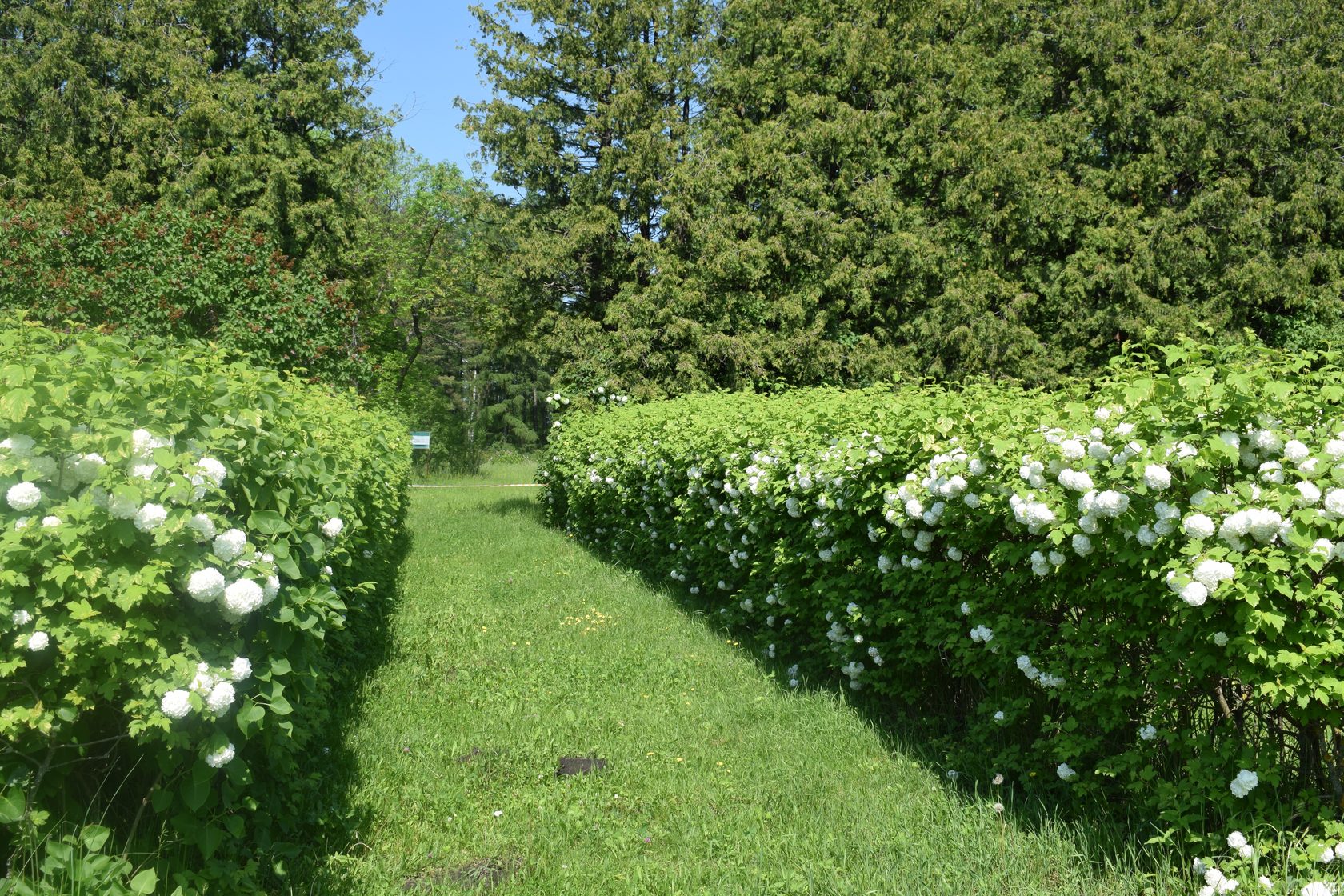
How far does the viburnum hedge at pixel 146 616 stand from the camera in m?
2.31

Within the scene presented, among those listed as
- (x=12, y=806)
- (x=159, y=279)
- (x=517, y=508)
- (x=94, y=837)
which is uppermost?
(x=159, y=279)

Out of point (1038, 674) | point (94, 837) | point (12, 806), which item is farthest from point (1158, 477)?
point (12, 806)

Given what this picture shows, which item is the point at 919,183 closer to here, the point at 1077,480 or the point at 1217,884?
the point at 1077,480

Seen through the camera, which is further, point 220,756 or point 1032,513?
point 1032,513

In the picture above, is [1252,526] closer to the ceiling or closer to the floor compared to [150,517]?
closer to the ceiling

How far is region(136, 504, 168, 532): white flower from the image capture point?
236cm

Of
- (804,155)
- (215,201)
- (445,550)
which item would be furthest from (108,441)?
(215,201)

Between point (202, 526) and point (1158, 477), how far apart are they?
280 cm

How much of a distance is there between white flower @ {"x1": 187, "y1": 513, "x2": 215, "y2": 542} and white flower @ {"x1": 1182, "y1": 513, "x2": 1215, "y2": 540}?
2.81 meters

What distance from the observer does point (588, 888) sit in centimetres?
338

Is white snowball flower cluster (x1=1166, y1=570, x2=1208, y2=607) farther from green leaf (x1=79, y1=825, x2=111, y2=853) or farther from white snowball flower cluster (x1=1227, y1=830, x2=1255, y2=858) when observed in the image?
green leaf (x1=79, y1=825, x2=111, y2=853)

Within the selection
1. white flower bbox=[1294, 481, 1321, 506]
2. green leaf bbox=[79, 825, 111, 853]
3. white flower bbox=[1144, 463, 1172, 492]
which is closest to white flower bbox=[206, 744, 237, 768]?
green leaf bbox=[79, 825, 111, 853]

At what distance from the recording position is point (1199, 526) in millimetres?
2680

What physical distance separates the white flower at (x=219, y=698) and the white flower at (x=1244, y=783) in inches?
116
